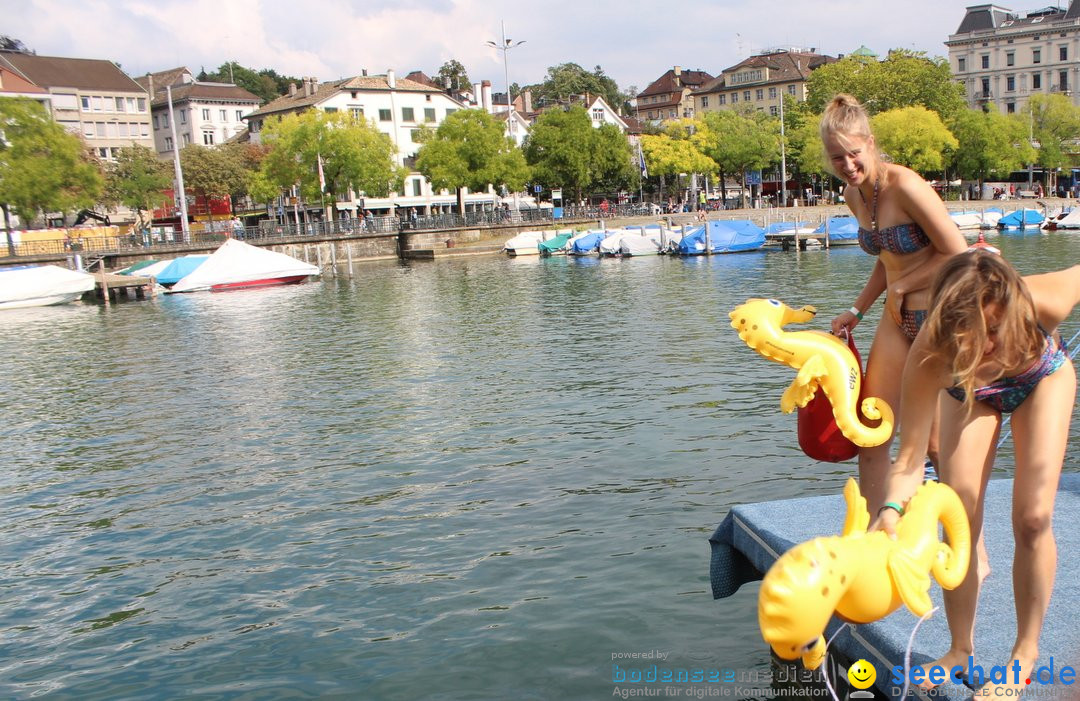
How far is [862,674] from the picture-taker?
488 cm

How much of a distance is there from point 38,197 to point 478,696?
63.6 meters

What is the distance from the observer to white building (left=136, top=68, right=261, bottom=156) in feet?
358

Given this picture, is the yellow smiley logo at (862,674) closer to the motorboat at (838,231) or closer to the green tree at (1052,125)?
the motorboat at (838,231)

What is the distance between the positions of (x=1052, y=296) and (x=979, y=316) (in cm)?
45

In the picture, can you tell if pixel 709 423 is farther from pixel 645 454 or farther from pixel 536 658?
pixel 536 658

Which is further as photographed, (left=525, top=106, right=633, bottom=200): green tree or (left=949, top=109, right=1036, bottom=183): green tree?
(left=949, top=109, right=1036, bottom=183): green tree

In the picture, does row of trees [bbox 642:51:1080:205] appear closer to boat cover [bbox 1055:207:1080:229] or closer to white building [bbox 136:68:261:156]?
boat cover [bbox 1055:207:1080:229]

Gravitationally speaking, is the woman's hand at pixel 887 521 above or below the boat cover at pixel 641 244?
below

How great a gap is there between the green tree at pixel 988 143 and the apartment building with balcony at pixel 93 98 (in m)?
84.5

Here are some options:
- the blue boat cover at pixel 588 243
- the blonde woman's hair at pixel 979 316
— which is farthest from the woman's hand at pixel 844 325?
the blue boat cover at pixel 588 243

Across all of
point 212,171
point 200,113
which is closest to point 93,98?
point 200,113

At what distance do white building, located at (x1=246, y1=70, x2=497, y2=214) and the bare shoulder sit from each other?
9080 centimetres

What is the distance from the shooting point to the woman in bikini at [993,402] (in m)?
3.83

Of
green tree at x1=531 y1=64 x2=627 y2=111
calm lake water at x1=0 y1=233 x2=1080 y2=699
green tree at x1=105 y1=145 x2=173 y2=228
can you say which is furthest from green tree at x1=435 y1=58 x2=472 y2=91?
calm lake water at x1=0 y1=233 x2=1080 y2=699
